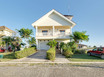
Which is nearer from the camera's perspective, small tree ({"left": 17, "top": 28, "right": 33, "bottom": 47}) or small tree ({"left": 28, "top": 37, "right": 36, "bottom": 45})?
small tree ({"left": 17, "top": 28, "right": 33, "bottom": 47})

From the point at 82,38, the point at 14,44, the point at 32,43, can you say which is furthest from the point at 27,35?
the point at 82,38

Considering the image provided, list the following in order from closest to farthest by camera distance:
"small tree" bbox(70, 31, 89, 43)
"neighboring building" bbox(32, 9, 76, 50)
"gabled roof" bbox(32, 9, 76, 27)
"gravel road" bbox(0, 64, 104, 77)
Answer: "gravel road" bbox(0, 64, 104, 77), "small tree" bbox(70, 31, 89, 43), "neighboring building" bbox(32, 9, 76, 50), "gabled roof" bbox(32, 9, 76, 27)

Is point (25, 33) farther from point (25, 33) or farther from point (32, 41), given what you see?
point (32, 41)

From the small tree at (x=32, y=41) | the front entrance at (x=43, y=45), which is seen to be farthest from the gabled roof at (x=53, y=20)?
the front entrance at (x=43, y=45)

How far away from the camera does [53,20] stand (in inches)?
546

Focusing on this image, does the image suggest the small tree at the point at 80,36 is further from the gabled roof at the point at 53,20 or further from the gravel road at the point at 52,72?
the gravel road at the point at 52,72

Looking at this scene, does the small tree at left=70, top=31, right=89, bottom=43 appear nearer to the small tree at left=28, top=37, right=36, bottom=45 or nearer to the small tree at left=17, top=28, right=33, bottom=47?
the small tree at left=28, top=37, right=36, bottom=45

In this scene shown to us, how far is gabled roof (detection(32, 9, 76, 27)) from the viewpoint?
1357 centimetres

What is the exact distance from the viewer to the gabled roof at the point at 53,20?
534 inches

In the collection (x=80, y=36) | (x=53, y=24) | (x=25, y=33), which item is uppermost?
(x=53, y=24)

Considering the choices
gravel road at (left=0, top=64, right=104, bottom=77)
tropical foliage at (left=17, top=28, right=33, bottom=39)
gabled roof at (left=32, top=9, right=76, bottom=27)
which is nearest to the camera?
gravel road at (left=0, top=64, right=104, bottom=77)

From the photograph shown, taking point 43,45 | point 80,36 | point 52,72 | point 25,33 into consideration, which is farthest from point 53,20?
point 52,72

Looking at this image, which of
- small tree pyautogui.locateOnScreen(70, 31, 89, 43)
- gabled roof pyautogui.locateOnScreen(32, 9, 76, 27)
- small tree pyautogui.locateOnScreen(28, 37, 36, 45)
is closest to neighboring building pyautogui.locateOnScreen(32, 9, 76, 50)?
gabled roof pyautogui.locateOnScreen(32, 9, 76, 27)

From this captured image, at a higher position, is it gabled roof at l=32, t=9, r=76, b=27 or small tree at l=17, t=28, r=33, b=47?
gabled roof at l=32, t=9, r=76, b=27
